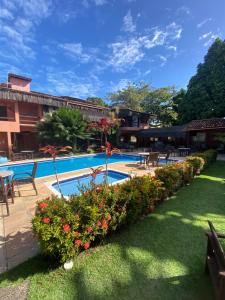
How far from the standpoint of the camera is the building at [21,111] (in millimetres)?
17078

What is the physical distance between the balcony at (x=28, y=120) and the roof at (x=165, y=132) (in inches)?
606

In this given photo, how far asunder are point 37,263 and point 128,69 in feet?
135

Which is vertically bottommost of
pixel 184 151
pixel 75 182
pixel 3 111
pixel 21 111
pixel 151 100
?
pixel 75 182

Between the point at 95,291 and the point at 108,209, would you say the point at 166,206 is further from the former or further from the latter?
the point at 95,291

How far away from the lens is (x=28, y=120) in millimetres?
19703

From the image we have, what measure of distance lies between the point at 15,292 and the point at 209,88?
30403mm

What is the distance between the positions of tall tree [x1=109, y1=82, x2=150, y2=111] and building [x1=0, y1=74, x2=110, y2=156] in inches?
611

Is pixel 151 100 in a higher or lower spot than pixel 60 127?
higher

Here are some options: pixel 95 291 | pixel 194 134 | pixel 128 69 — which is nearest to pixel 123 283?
pixel 95 291

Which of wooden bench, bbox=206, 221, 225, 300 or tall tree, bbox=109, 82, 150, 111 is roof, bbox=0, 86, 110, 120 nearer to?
tall tree, bbox=109, 82, 150, 111

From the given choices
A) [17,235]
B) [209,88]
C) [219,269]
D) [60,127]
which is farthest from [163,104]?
[219,269]

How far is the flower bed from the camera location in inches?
102

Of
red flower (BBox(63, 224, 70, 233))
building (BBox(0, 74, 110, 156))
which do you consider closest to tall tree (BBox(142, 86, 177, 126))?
building (BBox(0, 74, 110, 156))

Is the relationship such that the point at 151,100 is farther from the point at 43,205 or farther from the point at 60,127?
the point at 43,205
